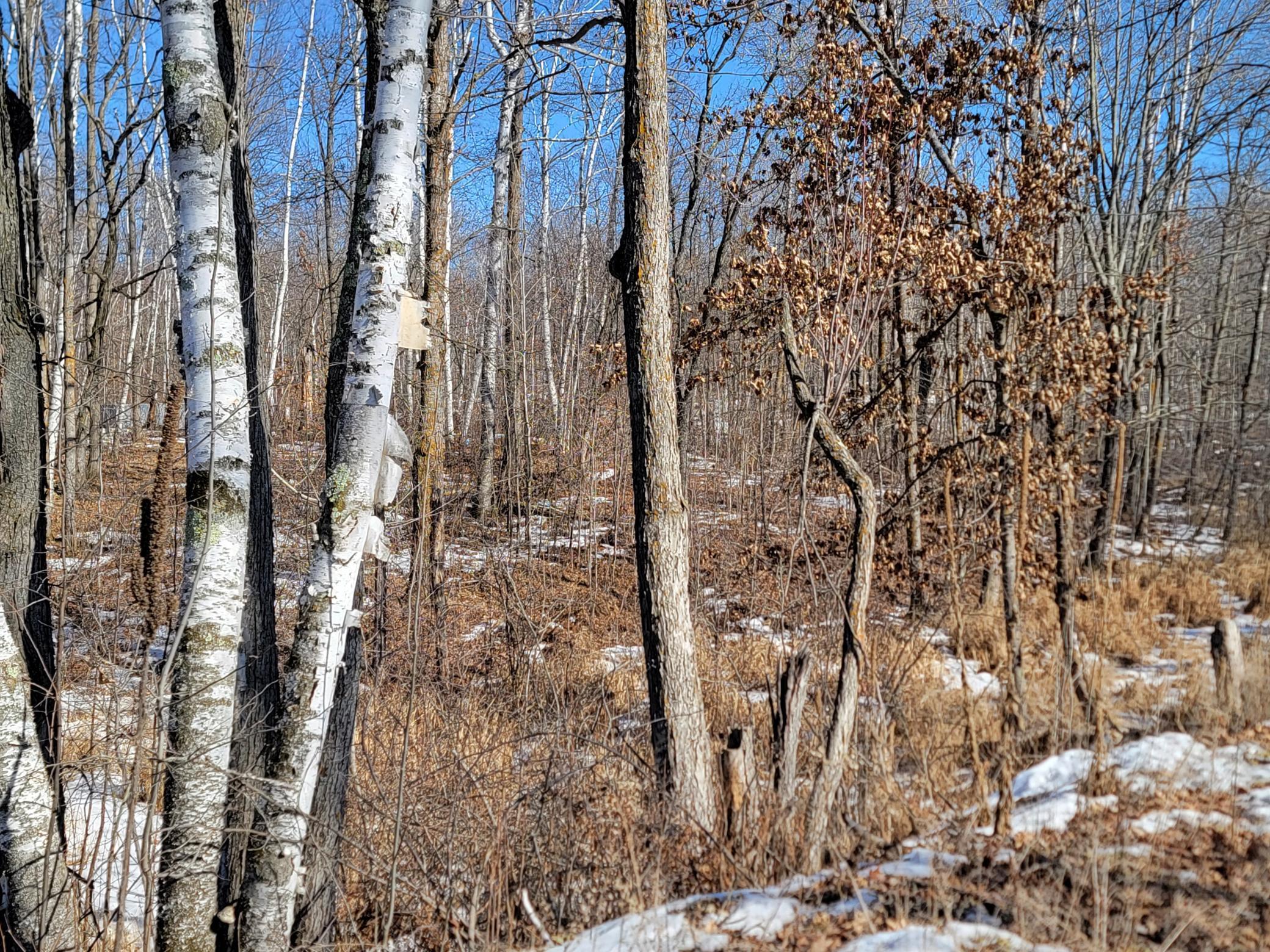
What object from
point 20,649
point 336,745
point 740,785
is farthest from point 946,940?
point 20,649

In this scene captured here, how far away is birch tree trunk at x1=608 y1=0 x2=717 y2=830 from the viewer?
439 cm

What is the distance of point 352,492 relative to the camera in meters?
3.32

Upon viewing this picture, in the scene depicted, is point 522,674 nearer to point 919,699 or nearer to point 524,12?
point 919,699

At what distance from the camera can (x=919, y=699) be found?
17.7 feet

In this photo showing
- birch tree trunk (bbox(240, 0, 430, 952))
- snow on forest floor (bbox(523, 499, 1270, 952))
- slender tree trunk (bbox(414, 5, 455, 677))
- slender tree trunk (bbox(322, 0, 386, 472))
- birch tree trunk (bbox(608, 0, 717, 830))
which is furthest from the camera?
slender tree trunk (bbox(414, 5, 455, 677))

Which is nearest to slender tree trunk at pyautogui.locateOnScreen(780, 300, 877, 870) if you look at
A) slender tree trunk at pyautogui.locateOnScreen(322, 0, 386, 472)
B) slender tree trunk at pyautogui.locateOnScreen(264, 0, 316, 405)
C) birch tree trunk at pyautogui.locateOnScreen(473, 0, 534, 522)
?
slender tree trunk at pyautogui.locateOnScreen(322, 0, 386, 472)

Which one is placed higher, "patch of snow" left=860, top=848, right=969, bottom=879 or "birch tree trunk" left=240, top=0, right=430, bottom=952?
"birch tree trunk" left=240, top=0, right=430, bottom=952

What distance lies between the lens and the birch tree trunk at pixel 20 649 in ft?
10.9

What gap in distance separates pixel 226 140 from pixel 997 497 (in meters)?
5.59

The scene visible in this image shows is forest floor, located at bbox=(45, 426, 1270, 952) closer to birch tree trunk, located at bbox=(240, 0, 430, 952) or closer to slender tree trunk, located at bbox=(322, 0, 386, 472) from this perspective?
birch tree trunk, located at bbox=(240, 0, 430, 952)

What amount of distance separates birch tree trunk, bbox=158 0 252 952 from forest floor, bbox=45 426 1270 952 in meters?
0.21

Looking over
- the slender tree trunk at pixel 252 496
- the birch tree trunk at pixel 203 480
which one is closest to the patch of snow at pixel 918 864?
the birch tree trunk at pixel 203 480

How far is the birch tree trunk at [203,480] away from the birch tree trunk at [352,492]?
0.78 feet

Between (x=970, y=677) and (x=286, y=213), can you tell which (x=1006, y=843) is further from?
(x=286, y=213)
